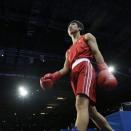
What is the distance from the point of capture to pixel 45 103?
49.1ft

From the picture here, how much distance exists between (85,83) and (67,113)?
53.4 ft

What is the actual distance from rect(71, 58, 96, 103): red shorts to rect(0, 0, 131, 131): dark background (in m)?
4.32

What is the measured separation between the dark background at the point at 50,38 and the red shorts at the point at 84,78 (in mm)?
4317

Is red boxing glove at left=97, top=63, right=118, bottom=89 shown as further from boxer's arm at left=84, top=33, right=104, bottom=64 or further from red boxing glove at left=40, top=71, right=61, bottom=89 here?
red boxing glove at left=40, top=71, right=61, bottom=89

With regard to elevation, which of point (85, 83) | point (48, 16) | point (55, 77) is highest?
point (48, 16)

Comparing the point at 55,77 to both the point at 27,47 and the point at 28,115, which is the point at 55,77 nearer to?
the point at 27,47

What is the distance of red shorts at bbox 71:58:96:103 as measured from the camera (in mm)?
2275

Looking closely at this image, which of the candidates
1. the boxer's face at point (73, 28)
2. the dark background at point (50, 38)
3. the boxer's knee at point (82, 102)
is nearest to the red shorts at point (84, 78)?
the boxer's knee at point (82, 102)

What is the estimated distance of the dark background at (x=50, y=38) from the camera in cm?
679

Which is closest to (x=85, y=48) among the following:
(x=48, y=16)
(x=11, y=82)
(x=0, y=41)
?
(x=48, y=16)

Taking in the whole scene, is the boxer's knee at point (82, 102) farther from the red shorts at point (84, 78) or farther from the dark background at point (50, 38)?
the dark background at point (50, 38)

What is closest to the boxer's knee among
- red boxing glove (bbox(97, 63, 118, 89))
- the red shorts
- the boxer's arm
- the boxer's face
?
the red shorts

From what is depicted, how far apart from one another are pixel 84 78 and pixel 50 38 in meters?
5.99

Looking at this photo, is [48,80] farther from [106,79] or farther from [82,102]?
[106,79]
